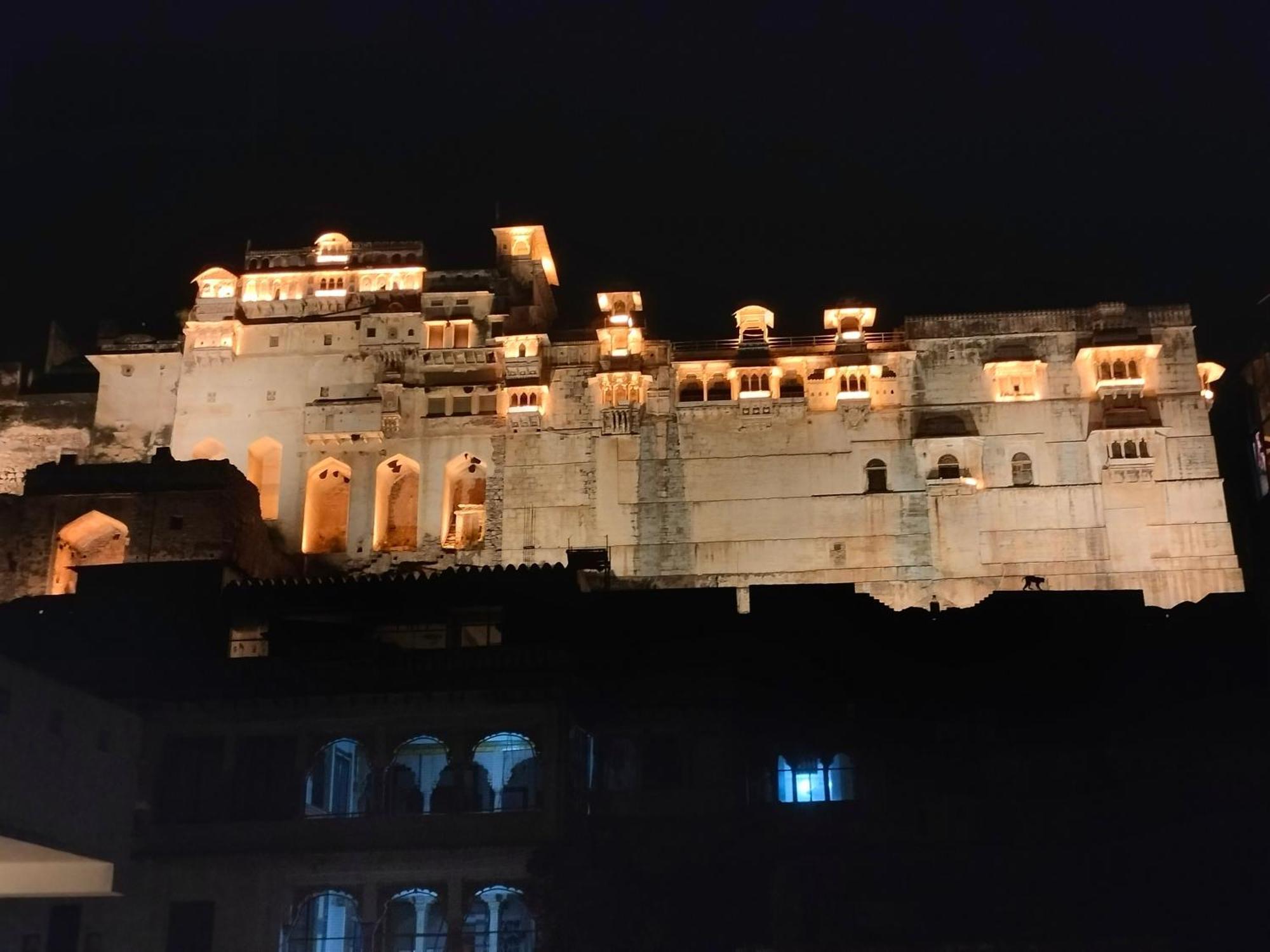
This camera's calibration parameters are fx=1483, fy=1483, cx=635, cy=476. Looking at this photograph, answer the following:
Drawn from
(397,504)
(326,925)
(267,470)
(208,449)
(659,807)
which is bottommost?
(326,925)

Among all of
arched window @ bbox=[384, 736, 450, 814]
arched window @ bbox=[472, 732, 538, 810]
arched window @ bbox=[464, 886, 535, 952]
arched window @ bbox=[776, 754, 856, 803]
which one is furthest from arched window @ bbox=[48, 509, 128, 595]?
arched window @ bbox=[776, 754, 856, 803]

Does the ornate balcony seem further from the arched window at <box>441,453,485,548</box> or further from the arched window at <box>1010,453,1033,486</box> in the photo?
the arched window at <box>1010,453,1033,486</box>

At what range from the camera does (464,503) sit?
186 feet

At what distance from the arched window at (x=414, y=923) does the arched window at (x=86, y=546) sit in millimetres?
19182

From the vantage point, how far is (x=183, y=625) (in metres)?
41.3

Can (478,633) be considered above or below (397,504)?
below

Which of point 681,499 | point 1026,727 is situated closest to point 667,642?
point 1026,727

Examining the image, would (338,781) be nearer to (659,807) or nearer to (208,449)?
(659,807)

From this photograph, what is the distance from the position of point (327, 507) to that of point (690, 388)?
14629mm

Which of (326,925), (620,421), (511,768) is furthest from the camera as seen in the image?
(620,421)

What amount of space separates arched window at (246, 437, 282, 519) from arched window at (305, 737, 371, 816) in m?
23.2

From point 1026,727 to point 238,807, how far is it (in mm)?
18107

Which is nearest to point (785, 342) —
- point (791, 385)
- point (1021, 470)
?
point (791, 385)

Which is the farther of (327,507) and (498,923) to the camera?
(327,507)
